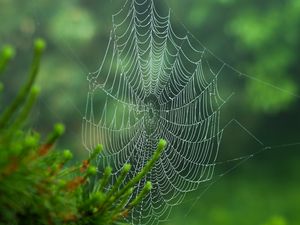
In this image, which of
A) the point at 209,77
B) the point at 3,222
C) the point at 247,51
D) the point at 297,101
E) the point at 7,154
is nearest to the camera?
the point at 7,154

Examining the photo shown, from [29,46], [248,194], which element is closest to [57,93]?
[29,46]

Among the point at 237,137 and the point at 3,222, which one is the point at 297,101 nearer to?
the point at 237,137

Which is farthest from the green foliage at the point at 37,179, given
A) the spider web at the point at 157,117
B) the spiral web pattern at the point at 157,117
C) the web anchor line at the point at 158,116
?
the web anchor line at the point at 158,116

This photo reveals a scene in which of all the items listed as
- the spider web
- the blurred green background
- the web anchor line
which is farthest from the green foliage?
the blurred green background

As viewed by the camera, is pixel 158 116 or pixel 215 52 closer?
pixel 158 116

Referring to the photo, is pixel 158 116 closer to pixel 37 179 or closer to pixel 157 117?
pixel 157 117

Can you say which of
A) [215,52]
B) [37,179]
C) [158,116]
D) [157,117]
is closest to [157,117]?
[157,117]
